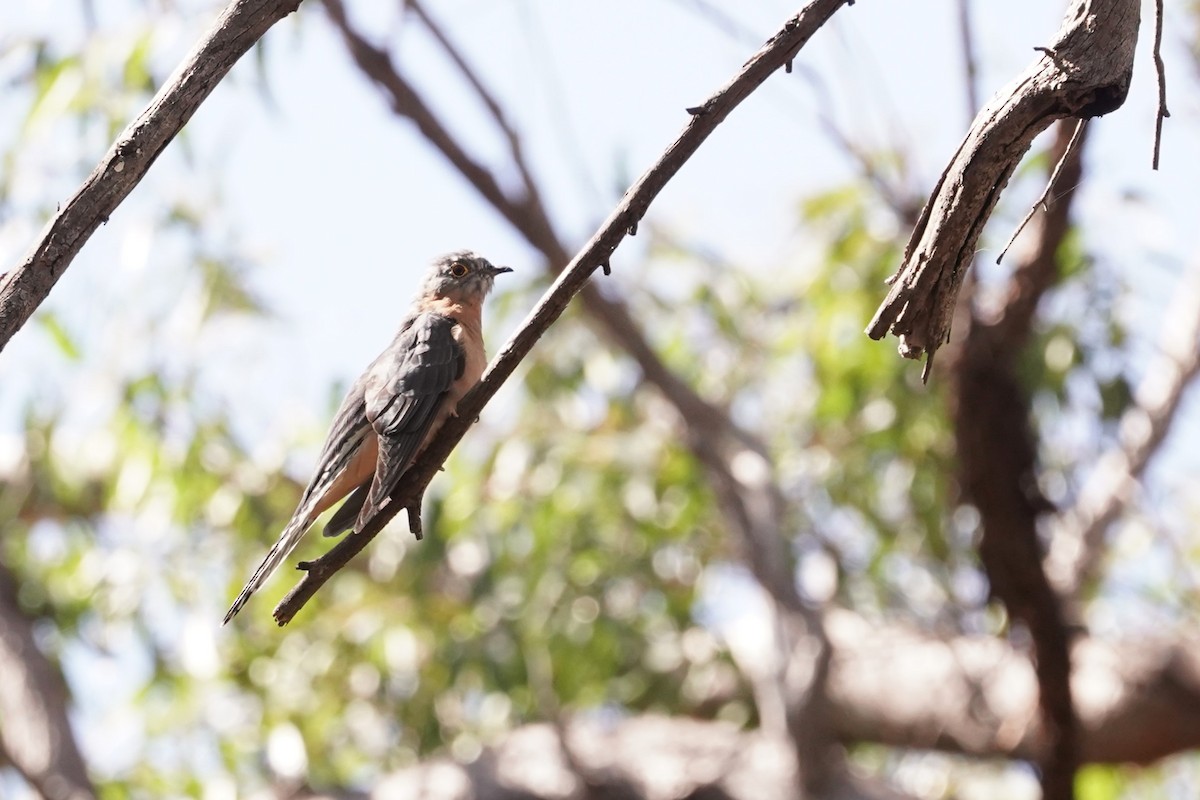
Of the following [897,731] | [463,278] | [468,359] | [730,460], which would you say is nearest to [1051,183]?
[468,359]

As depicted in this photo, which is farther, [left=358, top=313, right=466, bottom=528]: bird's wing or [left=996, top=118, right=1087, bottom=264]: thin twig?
[left=358, top=313, right=466, bottom=528]: bird's wing

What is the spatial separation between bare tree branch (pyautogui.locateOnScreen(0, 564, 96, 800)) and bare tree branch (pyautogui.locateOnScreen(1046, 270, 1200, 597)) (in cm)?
488

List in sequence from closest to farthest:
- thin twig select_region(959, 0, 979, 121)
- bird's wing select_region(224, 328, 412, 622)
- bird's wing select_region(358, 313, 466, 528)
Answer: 1. bird's wing select_region(358, 313, 466, 528)
2. bird's wing select_region(224, 328, 412, 622)
3. thin twig select_region(959, 0, 979, 121)

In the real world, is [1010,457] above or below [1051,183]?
above

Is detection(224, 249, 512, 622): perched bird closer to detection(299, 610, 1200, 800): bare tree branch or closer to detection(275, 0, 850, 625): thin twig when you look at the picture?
detection(275, 0, 850, 625): thin twig

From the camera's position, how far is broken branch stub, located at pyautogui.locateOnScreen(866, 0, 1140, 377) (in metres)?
2.15

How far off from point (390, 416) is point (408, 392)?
148 mm

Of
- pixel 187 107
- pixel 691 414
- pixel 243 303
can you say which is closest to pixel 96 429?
pixel 243 303

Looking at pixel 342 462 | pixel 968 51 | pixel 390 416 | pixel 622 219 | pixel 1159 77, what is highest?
pixel 968 51

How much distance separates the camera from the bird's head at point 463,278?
15.7ft

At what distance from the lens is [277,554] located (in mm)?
3180

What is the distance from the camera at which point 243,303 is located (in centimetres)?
747

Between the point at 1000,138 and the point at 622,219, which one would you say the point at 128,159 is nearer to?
the point at 622,219

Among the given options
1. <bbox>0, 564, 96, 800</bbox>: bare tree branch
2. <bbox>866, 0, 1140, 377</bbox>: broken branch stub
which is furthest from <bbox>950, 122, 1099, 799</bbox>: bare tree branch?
<bbox>0, 564, 96, 800</bbox>: bare tree branch
